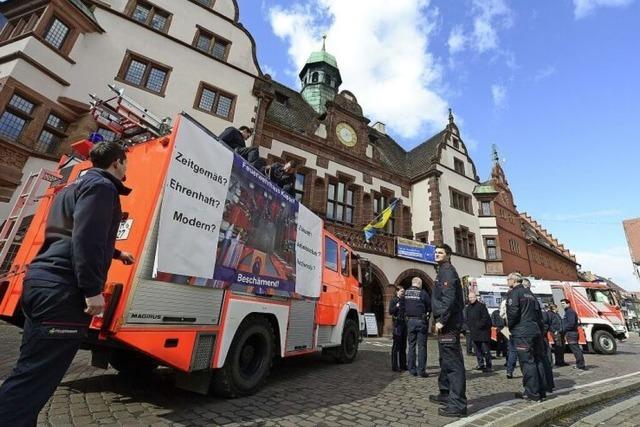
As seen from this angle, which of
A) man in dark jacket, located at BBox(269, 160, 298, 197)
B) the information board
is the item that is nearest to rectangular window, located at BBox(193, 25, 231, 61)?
man in dark jacket, located at BBox(269, 160, 298, 197)

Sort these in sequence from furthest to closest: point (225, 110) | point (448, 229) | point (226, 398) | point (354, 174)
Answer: point (448, 229)
point (354, 174)
point (225, 110)
point (226, 398)

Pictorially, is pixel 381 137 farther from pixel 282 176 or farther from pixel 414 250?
pixel 282 176

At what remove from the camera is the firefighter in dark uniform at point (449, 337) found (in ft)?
13.0

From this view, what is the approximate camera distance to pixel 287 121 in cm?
1852

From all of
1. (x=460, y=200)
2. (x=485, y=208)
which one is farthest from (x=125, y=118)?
(x=485, y=208)

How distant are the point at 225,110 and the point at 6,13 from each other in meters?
7.95

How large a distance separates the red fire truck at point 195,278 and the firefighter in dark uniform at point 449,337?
2.30 m

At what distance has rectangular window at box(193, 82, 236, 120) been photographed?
14.2m

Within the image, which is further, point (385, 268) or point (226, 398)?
point (385, 268)

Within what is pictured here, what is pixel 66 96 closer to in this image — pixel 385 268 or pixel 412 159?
pixel 385 268

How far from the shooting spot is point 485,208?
25.5 meters

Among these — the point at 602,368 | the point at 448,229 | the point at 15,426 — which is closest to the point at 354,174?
the point at 448,229

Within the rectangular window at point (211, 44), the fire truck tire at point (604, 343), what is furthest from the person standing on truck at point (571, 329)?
the rectangular window at point (211, 44)

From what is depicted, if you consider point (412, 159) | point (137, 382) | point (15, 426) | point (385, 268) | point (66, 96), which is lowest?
point (137, 382)
